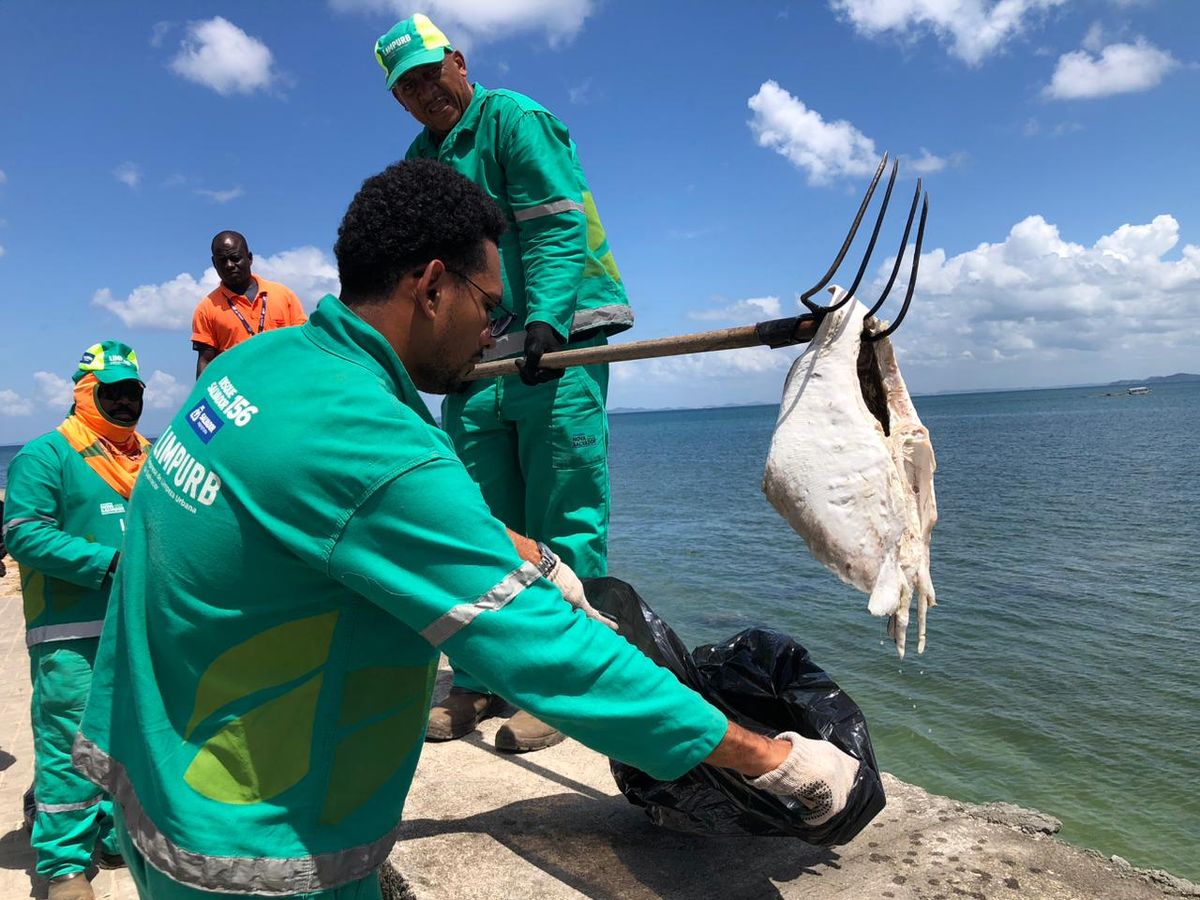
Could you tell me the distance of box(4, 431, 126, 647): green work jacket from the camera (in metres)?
3.17

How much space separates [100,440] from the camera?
3588 millimetres

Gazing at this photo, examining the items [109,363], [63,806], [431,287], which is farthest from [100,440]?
[431,287]

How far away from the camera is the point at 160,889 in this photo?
1.35m

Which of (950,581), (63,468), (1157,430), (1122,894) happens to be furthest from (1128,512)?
(1157,430)

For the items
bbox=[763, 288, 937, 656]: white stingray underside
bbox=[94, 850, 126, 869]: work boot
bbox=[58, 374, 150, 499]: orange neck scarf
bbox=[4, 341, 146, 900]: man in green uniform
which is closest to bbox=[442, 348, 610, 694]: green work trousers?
bbox=[4, 341, 146, 900]: man in green uniform

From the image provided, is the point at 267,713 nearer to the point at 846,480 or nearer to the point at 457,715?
the point at 846,480

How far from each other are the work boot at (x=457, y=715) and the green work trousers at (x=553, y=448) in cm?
18

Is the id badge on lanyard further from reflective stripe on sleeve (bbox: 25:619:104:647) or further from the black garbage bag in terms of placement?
the black garbage bag

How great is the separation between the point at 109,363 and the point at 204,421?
2837mm

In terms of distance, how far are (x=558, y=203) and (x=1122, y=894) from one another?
276 cm

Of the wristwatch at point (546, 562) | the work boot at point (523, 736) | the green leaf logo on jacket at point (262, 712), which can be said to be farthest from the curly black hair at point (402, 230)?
the work boot at point (523, 736)

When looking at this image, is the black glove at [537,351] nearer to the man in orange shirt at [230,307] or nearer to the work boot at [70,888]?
the man in orange shirt at [230,307]

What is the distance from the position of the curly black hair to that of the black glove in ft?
4.24

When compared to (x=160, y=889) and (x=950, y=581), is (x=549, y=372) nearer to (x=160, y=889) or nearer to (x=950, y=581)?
(x=160, y=889)
